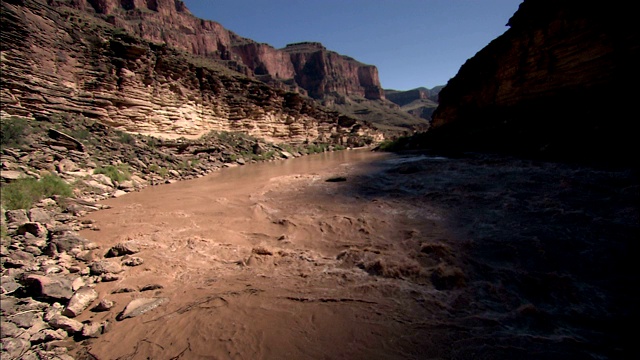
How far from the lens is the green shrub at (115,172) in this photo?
10127 mm

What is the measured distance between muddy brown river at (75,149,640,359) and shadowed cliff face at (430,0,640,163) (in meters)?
4.19

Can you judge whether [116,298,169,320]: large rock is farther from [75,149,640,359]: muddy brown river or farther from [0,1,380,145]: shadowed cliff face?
[0,1,380,145]: shadowed cliff face

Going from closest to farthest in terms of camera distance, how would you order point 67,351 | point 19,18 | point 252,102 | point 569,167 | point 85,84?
point 67,351
point 569,167
point 19,18
point 85,84
point 252,102

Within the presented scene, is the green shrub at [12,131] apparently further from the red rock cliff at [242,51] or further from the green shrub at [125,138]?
the red rock cliff at [242,51]

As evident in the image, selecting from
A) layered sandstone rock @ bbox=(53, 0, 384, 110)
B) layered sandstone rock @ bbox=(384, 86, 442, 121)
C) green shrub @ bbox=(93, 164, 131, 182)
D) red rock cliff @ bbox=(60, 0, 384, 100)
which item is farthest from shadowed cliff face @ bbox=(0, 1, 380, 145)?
layered sandstone rock @ bbox=(384, 86, 442, 121)

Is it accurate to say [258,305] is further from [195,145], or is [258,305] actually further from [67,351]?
[195,145]

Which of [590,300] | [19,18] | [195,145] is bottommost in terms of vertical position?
[590,300]

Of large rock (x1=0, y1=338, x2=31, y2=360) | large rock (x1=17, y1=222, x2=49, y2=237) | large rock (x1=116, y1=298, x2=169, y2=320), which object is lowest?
large rock (x1=116, y1=298, x2=169, y2=320)

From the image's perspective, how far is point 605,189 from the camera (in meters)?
6.01

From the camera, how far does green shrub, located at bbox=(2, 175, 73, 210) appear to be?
5898 millimetres

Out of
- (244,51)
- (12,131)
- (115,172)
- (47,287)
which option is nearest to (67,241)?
(47,287)

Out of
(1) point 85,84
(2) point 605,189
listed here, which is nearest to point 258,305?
(2) point 605,189

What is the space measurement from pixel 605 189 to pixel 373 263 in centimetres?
626

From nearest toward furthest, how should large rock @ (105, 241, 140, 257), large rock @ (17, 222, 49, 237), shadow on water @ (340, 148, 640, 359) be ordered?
shadow on water @ (340, 148, 640, 359)
large rock @ (105, 241, 140, 257)
large rock @ (17, 222, 49, 237)
